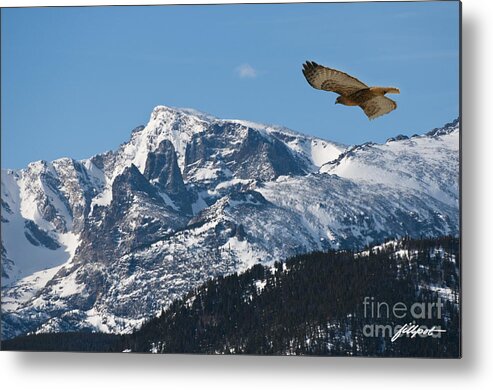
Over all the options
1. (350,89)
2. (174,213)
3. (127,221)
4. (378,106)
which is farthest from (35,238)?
(378,106)

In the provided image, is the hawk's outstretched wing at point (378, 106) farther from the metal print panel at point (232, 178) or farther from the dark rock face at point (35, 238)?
the dark rock face at point (35, 238)

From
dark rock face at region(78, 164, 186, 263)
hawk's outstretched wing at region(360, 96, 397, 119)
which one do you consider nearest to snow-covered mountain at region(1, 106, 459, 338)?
dark rock face at region(78, 164, 186, 263)

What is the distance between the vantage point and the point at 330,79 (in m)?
11.2

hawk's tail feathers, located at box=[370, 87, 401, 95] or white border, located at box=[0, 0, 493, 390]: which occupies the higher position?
hawk's tail feathers, located at box=[370, 87, 401, 95]

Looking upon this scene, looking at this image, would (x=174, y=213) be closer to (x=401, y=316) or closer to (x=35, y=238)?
(x=35, y=238)

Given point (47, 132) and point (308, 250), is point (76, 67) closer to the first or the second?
point (47, 132)

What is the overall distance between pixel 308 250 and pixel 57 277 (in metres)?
2.26

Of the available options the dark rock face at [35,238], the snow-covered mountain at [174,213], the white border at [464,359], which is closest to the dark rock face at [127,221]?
the snow-covered mountain at [174,213]

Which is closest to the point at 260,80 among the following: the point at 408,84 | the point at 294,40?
the point at 294,40

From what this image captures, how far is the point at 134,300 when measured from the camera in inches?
464

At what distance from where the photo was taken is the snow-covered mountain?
11.5 m

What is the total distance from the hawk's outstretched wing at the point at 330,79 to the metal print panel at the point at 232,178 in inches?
0.7

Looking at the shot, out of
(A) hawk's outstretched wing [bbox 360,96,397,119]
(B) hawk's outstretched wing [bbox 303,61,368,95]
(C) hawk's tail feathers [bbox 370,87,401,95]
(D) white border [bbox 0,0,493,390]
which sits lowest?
(D) white border [bbox 0,0,493,390]

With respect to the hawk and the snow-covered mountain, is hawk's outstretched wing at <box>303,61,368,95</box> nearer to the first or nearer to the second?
the hawk
